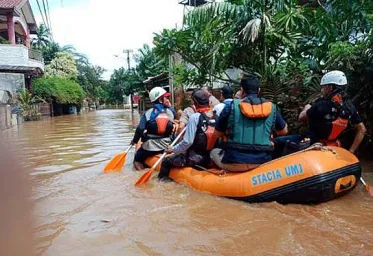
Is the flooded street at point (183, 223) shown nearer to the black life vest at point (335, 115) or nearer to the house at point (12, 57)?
the black life vest at point (335, 115)

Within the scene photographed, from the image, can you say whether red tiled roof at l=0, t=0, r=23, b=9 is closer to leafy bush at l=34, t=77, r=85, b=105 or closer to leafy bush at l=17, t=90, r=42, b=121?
leafy bush at l=17, t=90, r=42, b=121

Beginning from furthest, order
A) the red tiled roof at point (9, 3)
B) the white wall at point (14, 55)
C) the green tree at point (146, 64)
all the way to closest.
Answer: the green tree at point (146, 64)
the red tiled roof at point (9, 3)
the white wall at point (14, 55)

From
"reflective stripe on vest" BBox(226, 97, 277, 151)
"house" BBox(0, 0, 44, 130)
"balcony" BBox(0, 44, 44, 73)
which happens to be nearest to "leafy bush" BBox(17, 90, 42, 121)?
"house" BBox(0, 0, 44, 130)

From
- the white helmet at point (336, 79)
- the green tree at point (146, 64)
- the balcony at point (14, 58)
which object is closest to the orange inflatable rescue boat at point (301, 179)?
the white helmet at point (336, 79)

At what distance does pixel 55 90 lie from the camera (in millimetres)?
29438

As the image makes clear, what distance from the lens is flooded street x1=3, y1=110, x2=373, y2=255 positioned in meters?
3.17

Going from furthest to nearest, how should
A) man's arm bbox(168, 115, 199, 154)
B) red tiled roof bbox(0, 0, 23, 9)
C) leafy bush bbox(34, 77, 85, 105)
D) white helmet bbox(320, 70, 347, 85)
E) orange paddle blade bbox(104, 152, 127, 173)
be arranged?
leafy bush bbox(34, 77, 85, 105) → red tiled roof bbox(0, 0, 23, 9) → orange paddle blade bbox(104, 152, 127, 173) → man's arm bbox(168, 115, 199, 154) → white helmet bbox(320, 70, 347, 85)

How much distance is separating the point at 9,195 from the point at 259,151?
3.25 m

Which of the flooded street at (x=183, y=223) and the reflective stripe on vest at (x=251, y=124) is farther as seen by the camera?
the reflective stripe on vest at (x=251, y=124)

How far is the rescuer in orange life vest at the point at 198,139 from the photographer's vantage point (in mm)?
5074

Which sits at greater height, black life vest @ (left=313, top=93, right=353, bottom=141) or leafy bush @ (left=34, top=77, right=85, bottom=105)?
leafy bush @ (left=34, top=77, right=85, bottom=105)

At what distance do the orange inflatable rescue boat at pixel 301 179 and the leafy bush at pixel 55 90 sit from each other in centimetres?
2686

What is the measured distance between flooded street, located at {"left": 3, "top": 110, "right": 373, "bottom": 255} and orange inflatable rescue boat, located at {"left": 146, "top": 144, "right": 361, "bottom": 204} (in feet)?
0.37

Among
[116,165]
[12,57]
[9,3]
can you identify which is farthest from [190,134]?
[9,3]
